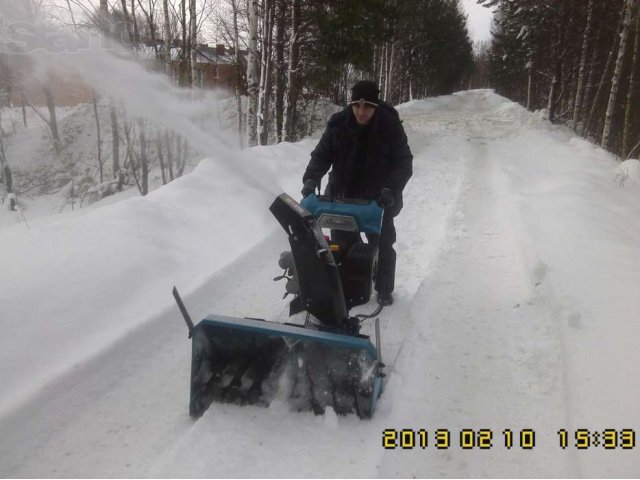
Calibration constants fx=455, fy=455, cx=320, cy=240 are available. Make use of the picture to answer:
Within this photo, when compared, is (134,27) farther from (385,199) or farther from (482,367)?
(482,367)

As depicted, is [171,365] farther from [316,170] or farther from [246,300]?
[316,170]

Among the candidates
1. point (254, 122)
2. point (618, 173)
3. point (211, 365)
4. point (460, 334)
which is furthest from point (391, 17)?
point (211, 365)

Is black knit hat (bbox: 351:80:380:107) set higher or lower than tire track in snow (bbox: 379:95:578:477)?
higher

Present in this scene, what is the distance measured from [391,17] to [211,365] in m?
17.5

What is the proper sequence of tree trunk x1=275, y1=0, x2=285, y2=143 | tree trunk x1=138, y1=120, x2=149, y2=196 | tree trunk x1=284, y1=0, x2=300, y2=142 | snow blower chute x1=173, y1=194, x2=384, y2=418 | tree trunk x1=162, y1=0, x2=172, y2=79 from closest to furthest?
1. snow blower chute x1=173, y1=194, x2=384, y2=418
2. tree trunk x1=284, y1=0, x2=300, y2=142
3. tree trunk x1=275, y1=0, x2=285, y2=143
4. tree trunk x1=138, y1=120, x2=149, y2=196
5. tree trunk x1=162, y1=0, x2=172, y2=79

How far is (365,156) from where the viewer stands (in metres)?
4.17

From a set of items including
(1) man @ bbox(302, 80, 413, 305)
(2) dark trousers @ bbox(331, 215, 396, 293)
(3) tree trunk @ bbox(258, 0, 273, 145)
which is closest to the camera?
(1) man @ bbox(302, 80, 413, 305)

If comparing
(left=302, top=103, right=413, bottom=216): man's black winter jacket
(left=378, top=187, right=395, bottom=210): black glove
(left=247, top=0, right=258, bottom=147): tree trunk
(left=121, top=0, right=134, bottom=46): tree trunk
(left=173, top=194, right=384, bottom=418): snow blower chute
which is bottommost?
(left=173, top=194, right=384, bottom=418): snow blower chute

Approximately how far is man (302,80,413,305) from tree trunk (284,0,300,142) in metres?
10.3

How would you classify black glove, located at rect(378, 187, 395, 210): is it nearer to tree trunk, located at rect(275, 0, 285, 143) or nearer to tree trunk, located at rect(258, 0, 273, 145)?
tree trunk, located at rect(258, 0, 273, 145)

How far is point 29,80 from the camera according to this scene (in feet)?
65.8

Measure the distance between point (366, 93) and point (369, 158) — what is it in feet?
1.97

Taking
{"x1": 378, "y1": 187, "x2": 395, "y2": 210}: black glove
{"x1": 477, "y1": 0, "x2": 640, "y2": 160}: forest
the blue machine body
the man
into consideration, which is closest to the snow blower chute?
the blue machine body

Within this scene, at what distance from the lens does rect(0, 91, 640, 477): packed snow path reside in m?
2.64
